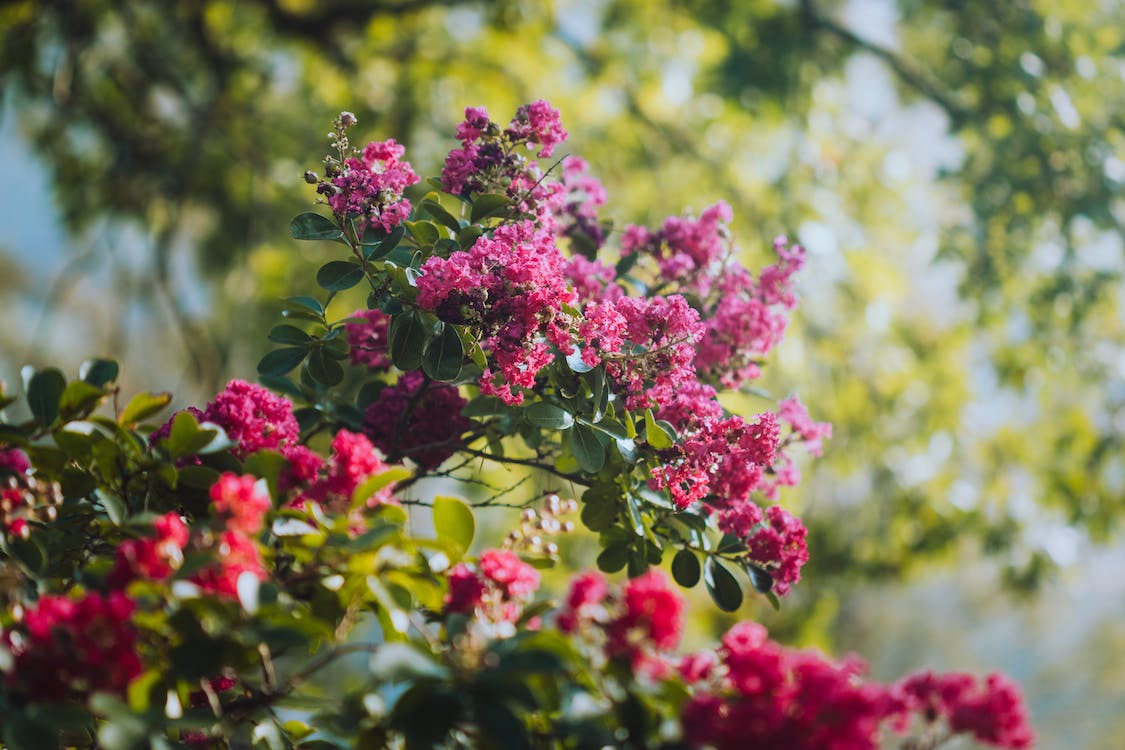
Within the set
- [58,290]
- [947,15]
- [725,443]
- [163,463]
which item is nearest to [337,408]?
[163,463]

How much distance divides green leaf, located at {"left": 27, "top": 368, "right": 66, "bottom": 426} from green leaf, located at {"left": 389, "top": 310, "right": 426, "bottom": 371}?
1.38ft

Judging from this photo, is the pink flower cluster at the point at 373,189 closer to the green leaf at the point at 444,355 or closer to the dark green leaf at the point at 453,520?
the green leaf at the point at 444,355

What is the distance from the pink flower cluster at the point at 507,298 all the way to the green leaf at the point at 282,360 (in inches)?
13.0

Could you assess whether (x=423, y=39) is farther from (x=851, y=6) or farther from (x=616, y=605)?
(x=616, y=605)

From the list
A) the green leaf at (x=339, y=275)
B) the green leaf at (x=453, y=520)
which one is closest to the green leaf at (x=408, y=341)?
the green leaf at (x=339, y=275)

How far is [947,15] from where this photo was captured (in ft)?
16.4

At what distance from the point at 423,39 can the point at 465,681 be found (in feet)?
22.7

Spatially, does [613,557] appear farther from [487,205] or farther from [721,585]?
[487,205]

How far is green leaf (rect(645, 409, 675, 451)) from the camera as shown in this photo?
137 cm

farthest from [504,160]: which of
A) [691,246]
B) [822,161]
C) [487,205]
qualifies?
[822,161]

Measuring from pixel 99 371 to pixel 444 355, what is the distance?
473 mm

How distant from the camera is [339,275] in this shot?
1430 mm

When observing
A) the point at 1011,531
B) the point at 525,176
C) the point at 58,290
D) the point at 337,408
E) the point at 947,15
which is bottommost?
the point at 337,408

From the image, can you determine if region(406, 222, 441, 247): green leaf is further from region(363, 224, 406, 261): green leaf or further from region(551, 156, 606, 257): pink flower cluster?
region(551, 156, 606, 257): pink flower cluster
